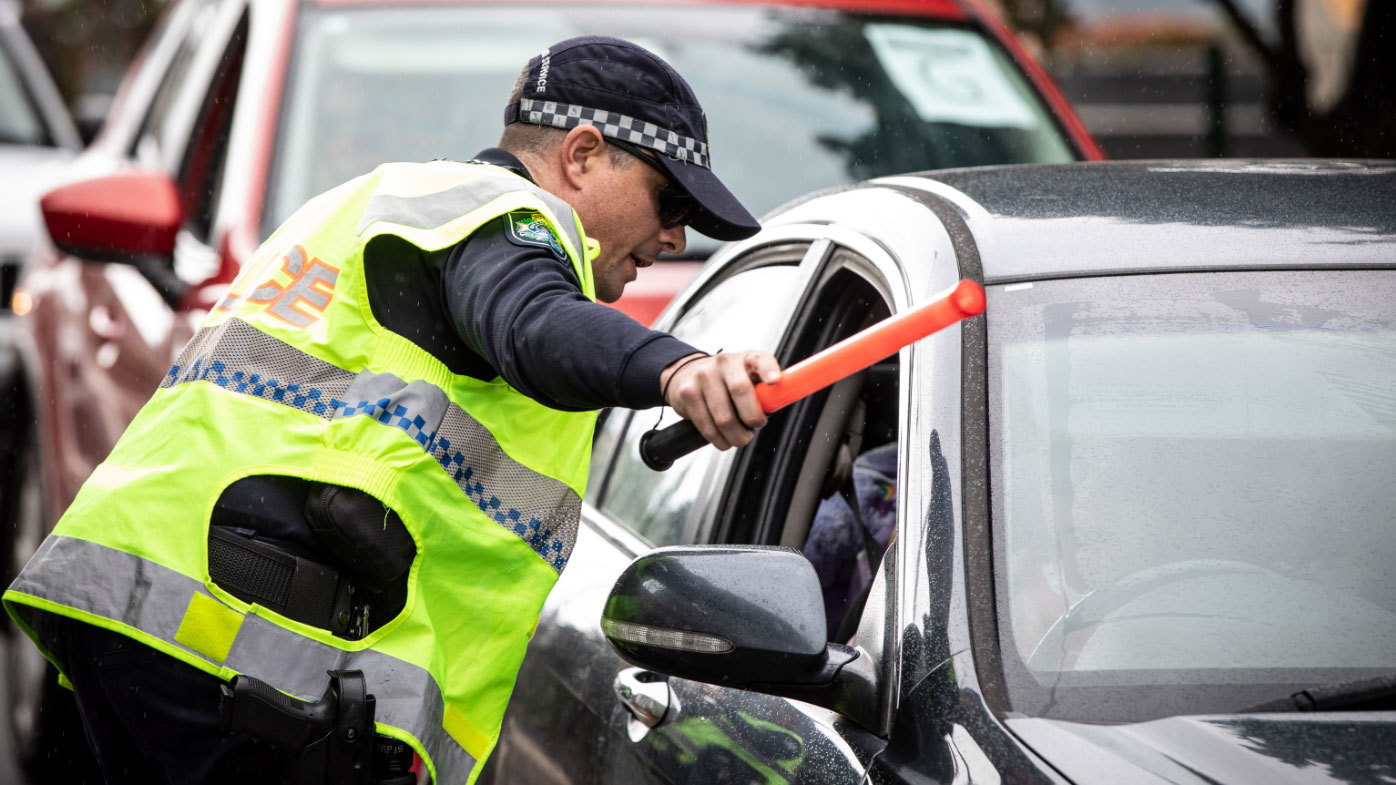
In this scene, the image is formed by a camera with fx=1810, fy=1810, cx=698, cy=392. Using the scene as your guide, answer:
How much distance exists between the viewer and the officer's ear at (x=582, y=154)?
2.54 metres

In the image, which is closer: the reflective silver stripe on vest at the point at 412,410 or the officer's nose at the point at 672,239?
the reflective silver stripe on vest at the point at 412,410

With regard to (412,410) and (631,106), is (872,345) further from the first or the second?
(631,106)

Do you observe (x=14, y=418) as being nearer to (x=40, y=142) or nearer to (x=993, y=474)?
(x=40, y=142)

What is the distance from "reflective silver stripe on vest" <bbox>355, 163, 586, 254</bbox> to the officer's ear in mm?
218

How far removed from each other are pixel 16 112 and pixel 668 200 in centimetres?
791

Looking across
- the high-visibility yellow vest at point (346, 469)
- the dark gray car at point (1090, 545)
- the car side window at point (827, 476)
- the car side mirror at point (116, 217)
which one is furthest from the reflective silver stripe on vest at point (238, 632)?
the car side mirror at point (116, 217)

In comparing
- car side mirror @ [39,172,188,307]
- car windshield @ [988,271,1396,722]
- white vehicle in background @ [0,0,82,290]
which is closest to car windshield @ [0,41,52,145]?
white vehicle in background @ [0,0,82,290]

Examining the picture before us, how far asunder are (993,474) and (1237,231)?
0.58m

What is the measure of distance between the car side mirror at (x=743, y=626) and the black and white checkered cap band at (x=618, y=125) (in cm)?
68

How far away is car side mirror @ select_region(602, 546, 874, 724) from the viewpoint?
2020 mm

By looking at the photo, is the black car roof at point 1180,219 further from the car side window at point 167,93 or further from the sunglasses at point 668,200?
the car side window at point 167,93

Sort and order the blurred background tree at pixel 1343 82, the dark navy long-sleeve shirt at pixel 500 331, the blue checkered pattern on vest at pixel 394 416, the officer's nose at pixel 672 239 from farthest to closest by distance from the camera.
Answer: the blurred background tree at pixel 1343 82
the officer's nose at pixel 672 239
the blue checkered pattern on vest at pixel 394 416
the dark navy long-sleeve shirt at pixel 500 331

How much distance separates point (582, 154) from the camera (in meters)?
2.57

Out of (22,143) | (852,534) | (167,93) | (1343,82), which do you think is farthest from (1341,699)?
Result: (22,143)
